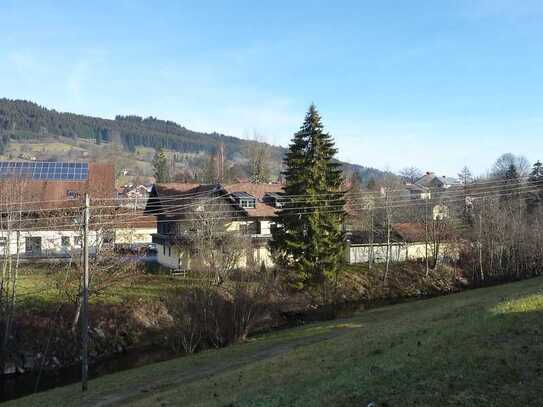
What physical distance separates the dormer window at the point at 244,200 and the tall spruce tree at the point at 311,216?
305 inches

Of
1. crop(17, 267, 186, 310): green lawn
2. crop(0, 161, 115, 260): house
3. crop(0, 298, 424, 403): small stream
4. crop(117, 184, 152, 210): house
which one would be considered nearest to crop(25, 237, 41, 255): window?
crop(0, 161, 115, 260): house

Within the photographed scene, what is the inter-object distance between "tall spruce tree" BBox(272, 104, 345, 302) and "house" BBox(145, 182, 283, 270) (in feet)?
6.91

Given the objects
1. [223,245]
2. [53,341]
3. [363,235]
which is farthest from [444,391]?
[363,235]

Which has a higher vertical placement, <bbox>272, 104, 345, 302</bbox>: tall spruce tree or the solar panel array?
the solar panel array

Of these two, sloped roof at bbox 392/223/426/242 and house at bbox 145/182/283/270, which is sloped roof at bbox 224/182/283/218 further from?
sloped roof at bbox 392/223/426/242

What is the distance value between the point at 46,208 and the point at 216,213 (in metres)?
12.7

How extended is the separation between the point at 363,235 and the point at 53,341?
36.0 meters

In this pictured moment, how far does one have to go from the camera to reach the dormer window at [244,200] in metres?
47.7

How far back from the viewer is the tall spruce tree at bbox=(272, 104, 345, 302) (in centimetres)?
3969

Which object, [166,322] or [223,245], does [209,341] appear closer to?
[166,322]

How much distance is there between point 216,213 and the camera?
39.8 meters

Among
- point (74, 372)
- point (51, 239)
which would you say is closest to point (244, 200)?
point (51, 239)

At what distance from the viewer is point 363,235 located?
182 feet

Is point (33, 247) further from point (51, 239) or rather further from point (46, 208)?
point (51, 239)
